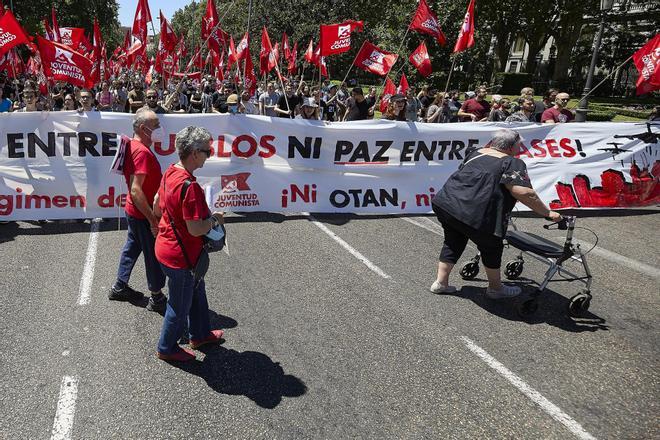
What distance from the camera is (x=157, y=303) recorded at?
14.9 feet

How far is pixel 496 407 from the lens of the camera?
11.2ft

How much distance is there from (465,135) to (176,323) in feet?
20.4

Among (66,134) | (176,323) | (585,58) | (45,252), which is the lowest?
(45,252)

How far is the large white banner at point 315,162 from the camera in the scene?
6961 mm

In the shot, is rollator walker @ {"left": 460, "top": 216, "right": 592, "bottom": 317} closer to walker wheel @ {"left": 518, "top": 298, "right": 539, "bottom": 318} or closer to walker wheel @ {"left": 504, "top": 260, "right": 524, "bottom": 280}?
walker wheel @ {"left": 518, "top": 298, "right": 539, "bottom": 318}

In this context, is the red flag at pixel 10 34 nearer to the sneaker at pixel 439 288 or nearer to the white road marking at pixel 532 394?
the sneaker at pixel 439 288

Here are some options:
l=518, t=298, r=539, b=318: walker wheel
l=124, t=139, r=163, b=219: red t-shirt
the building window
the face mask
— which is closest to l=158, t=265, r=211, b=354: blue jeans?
l=124, t=139, r=163, b=219: red t-shirt

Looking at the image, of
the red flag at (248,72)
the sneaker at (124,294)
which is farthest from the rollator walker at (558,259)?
the red flag at (248,72)

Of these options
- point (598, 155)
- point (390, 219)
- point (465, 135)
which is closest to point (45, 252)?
point (390, 219)

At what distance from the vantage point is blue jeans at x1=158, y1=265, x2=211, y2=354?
135 inches

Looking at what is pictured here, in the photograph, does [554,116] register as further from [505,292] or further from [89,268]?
[89,268]

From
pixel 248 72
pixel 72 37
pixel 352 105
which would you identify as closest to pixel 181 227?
pixel 352 105

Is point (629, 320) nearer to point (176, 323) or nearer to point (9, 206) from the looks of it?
point (176, 323)

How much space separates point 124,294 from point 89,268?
1.08 metres
